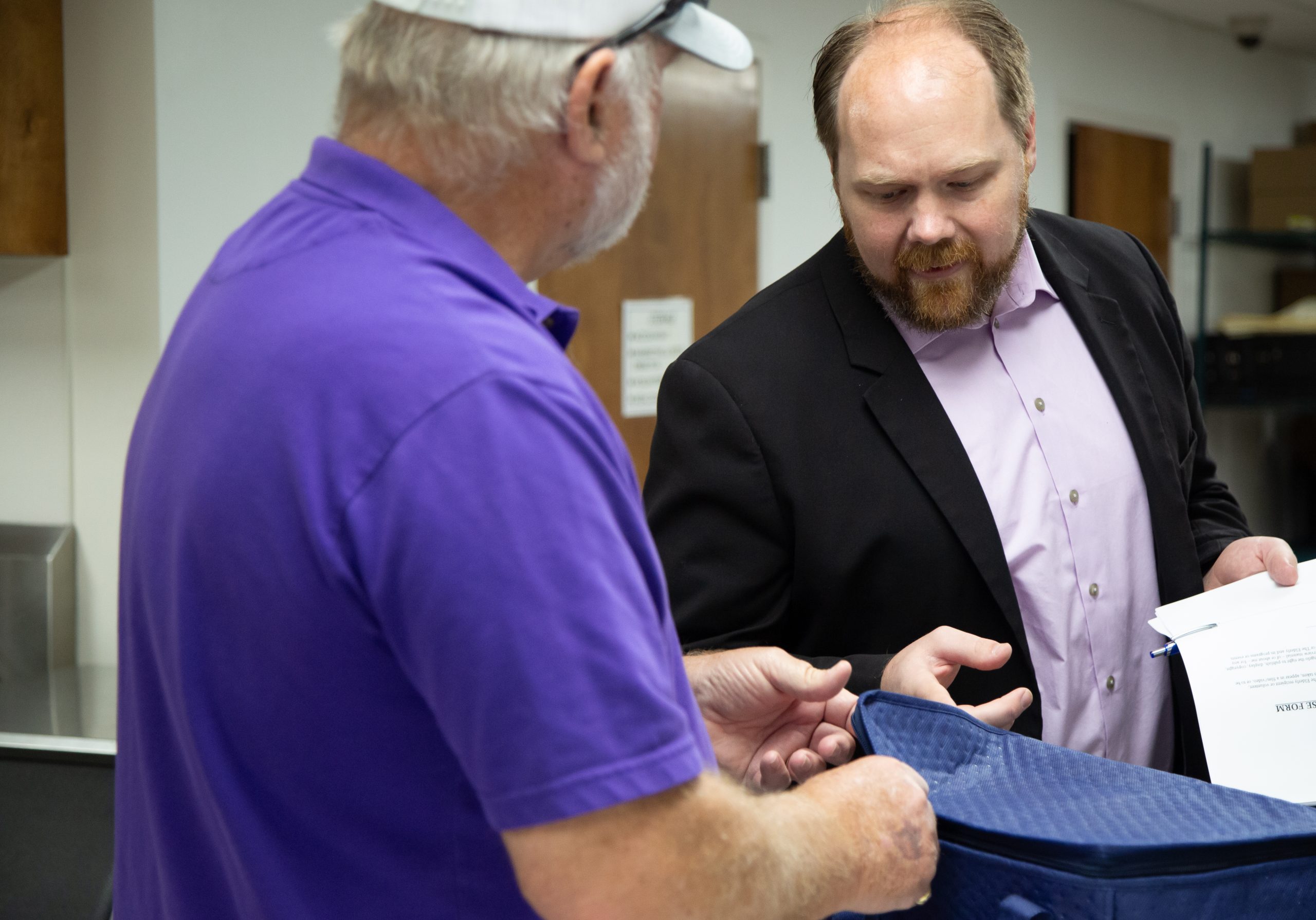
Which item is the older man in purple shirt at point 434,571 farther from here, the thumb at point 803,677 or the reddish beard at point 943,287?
the reddish beard at point 943,287

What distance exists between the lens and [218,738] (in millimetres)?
667

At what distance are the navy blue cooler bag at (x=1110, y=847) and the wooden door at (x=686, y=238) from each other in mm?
2021

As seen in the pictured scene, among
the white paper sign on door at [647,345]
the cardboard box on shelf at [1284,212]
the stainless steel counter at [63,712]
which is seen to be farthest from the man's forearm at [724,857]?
the cardboard box on shelf at [1284,212]

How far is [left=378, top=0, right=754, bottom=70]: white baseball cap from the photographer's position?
685 millimetres

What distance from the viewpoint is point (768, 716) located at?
3.63 feet

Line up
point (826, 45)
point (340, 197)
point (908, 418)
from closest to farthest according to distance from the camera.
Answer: point (340, 197), point (908, 418), point (826, 45)

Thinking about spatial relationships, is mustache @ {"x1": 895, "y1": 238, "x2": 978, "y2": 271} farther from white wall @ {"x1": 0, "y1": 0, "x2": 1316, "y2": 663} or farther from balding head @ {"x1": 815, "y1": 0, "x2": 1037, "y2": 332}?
white wall @ {"x1": 0, "y1": 0, "x2": 1316, "y2": 663}

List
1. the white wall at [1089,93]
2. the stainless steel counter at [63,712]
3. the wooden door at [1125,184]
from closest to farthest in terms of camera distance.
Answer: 1. the stainless steel counter at [63,712]
2. the white wall at [1089,93]
3. the wooden door at [1125,184]

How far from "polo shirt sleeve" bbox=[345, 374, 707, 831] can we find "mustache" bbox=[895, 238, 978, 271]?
0.83 m

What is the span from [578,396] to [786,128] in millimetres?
2964

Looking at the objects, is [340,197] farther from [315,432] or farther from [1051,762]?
[1051,762]

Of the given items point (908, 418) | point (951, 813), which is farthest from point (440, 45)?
point (908, 418)

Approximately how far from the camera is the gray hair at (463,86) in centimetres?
69

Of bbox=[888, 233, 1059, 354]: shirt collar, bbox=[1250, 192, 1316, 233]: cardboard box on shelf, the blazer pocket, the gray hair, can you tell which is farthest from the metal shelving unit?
the gray hair
